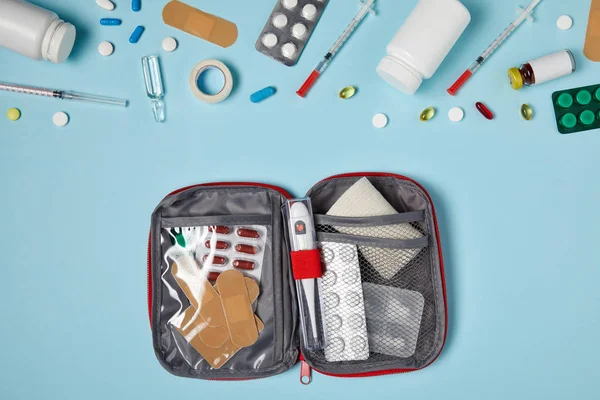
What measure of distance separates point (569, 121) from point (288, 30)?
24.0 inches

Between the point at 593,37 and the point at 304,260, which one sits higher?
the point at 593,37

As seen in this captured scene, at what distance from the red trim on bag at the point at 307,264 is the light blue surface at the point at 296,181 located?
18 cm

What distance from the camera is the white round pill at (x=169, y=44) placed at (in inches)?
45.3

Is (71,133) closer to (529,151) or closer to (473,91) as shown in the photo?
(473,91)

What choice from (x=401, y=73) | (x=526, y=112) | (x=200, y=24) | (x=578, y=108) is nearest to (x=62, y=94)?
(x=200, y=24)

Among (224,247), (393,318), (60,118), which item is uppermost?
(60,118)

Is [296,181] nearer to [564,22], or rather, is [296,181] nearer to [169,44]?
[169,44]

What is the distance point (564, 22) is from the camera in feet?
3.77

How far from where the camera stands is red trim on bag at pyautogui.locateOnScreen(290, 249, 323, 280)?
3.27ft

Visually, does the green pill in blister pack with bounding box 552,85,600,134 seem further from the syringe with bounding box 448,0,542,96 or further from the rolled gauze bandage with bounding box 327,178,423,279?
the rolled gauze bandage with bounding box 327,178,423,279

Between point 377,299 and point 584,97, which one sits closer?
point 377,299

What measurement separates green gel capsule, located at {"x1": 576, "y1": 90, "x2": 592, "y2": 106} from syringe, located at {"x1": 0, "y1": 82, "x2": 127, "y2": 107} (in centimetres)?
94

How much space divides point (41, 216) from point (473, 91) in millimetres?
945

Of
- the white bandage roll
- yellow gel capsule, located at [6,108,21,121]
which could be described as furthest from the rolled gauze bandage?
yellow gel capsule, located at [6,108,21,121]
